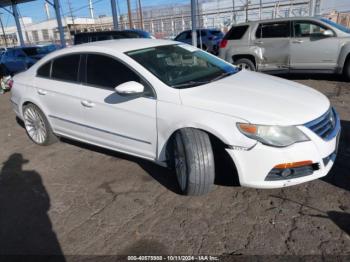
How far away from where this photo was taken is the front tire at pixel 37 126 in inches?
190

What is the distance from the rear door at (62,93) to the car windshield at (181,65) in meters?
0.93

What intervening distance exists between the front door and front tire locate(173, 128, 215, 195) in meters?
0.42

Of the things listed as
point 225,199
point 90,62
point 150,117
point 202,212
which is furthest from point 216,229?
point 90,62

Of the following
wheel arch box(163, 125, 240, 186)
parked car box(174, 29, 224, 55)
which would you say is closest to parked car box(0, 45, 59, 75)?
parked car box(174, 29, 224, 55)

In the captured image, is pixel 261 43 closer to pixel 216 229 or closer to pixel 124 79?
pixel 124 79

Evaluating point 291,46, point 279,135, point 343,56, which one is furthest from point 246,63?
point 279,135

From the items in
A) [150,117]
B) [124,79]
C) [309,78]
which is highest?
[124,79]

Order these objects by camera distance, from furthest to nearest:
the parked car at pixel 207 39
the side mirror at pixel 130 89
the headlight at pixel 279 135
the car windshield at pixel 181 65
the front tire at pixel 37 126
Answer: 1. the parked car at pixel 207 39
2. the front tire at pixel 37 126
3. the car windshield at pixel 181 65
4. the side mirror at pixel 130 89
5. the headlight at pixel 279 135

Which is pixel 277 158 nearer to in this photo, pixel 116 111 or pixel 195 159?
pixel 195 159

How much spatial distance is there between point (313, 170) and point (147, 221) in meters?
1.62

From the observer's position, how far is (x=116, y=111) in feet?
12.0

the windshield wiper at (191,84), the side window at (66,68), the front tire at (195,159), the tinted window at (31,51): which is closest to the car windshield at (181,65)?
the windshield wiper at (191,84)

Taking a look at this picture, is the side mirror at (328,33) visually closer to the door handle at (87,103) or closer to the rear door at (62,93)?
the rear door at (62,93)

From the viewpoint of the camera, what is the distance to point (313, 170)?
115 inches
